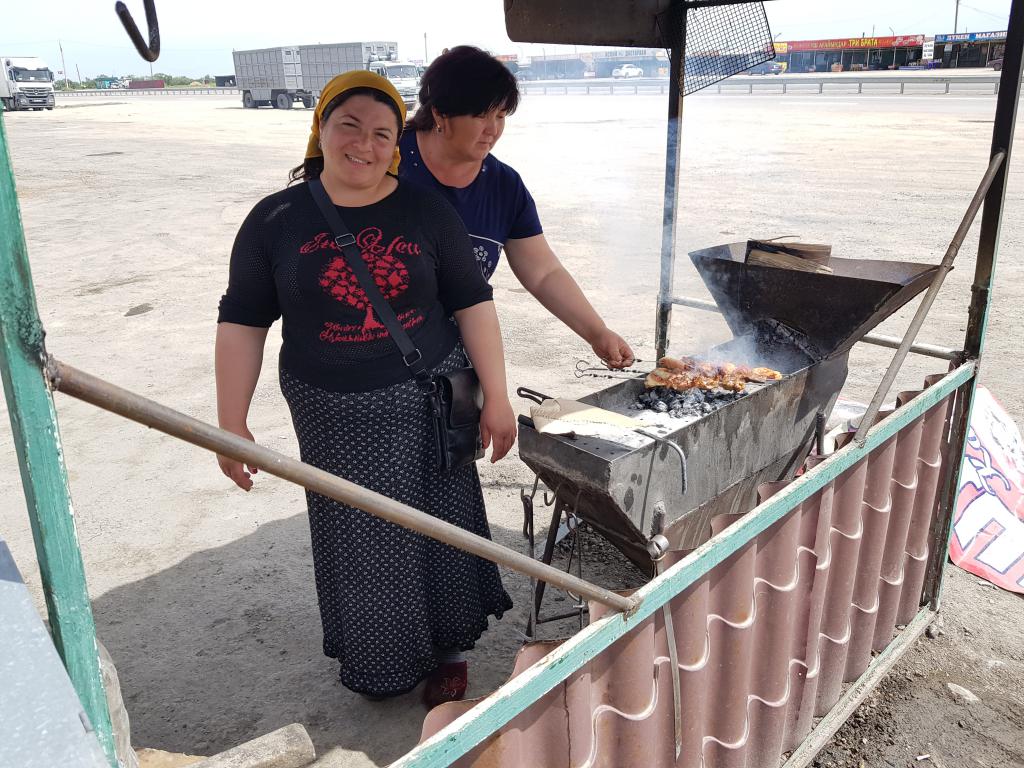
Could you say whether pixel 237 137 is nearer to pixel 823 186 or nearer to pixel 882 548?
pixel 823 186

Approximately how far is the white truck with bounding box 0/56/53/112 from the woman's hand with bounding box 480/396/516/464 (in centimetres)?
4221

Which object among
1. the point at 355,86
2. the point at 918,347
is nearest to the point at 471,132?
the point at 355,86

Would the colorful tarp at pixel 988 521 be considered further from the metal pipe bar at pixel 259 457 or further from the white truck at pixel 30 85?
the white truck at pixel 30 85

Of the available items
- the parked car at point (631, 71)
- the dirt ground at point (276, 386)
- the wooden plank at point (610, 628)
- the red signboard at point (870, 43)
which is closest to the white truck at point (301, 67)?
the parked car at point (631, 71)

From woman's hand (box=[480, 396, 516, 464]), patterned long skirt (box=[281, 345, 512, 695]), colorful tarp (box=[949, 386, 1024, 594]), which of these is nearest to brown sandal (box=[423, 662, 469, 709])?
patterned long skirt (box=[281, 345, 512, 695])

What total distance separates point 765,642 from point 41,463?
79.6 inches

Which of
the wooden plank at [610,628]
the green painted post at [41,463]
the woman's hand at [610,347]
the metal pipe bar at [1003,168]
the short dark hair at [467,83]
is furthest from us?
the woman's hand at [610,347]

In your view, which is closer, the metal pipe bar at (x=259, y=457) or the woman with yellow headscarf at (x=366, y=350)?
the metal pipe bar at (x=259, y=457)

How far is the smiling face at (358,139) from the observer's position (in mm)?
2074

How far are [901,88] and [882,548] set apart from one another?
33.1 metres

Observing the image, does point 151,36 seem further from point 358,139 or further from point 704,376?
point 704,376

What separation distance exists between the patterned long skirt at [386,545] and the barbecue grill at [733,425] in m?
0.32

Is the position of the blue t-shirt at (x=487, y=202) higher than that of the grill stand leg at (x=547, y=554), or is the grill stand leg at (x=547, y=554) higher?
the blue t-shirt at (x=487, y=202)

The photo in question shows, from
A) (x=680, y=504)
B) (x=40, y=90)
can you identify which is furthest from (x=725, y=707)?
(x=40, y=90)
